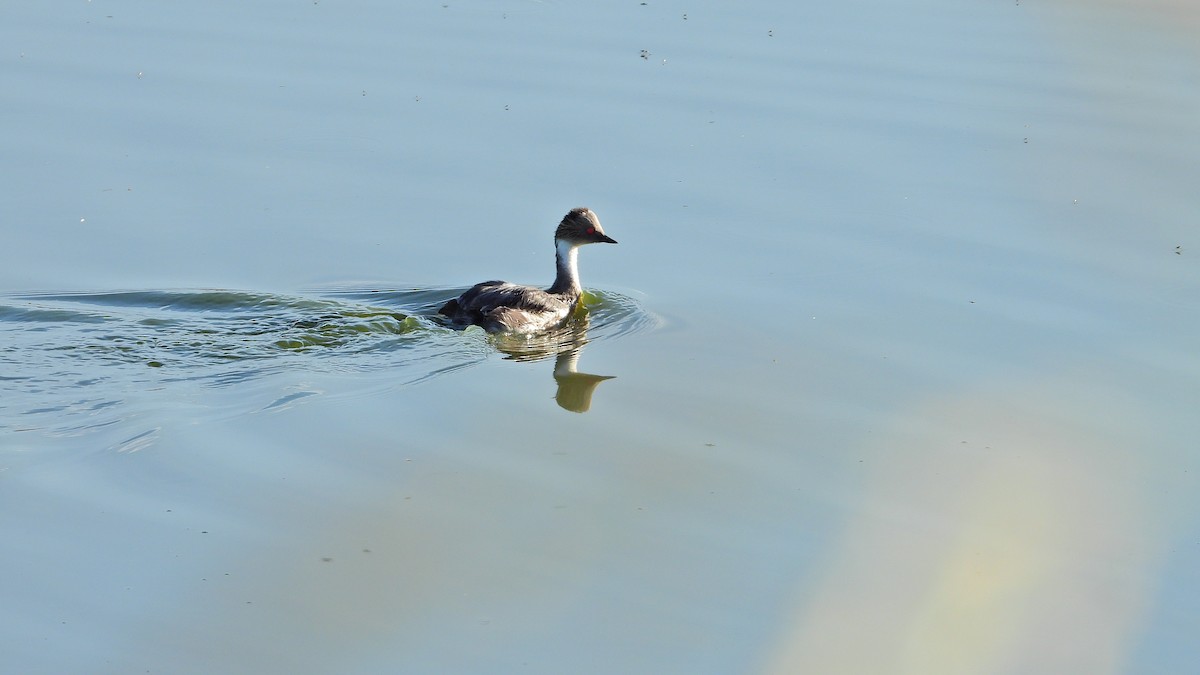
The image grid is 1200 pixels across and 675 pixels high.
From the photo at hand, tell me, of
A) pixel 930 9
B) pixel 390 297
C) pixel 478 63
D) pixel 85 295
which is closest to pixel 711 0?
pixel 930 9

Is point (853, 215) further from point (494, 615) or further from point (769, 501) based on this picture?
point (494, 615)

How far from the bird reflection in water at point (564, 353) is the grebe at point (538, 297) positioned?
0.27 feet

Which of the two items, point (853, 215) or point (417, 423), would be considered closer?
point (417, 423)

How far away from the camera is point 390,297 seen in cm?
1123

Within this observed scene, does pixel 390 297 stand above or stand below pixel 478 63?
below

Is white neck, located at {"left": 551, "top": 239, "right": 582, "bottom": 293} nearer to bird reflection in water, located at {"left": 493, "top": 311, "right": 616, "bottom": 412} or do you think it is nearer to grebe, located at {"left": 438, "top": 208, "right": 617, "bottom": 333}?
grebe, located at {"left": 438, "top": 208, "right": 617, "bottom": 333}

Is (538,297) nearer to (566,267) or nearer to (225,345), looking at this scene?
(566,267)

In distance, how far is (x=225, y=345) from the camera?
33.7 ft

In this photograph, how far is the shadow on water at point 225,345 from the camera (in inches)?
369

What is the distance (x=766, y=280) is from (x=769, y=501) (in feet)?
11.6

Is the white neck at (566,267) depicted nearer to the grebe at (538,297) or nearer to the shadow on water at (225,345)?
the grebe at (538,297)

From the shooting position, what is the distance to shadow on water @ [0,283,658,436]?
9375 mm

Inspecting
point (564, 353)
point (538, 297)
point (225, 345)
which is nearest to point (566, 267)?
point (538, 297)

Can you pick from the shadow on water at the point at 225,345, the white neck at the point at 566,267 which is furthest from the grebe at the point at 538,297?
the shadow on water at the point at 225,345
